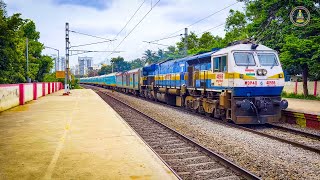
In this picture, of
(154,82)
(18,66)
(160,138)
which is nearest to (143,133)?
(160,138)

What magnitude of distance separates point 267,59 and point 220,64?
6.94 feet

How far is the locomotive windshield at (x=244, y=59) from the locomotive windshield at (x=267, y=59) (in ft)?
1.36

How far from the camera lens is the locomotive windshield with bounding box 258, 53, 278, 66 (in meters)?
13.8

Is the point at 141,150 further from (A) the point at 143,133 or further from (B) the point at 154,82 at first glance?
(B) the point at 154,82

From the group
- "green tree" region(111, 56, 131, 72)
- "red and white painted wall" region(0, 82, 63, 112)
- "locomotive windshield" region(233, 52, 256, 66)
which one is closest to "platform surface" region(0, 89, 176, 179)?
"locomotive windshield" region(233, 52, 256, 66)

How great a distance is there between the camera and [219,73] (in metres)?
14.4

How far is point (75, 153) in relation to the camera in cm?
811

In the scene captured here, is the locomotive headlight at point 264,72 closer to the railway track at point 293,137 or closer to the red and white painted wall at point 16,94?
the railway track at point 293,137

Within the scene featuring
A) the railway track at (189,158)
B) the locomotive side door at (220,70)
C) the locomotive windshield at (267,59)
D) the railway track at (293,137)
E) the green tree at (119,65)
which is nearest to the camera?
the railway track at (189,158)

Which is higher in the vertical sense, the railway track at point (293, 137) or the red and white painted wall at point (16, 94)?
the red and white painted wall at point (16, 94)

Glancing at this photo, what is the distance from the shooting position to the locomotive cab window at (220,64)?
13992 mm

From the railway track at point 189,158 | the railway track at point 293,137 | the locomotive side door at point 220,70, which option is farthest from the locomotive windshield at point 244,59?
the railway track at point 189,158

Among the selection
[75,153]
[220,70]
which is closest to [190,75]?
[220,70]

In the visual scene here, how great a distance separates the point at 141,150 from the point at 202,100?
885 centimetres
